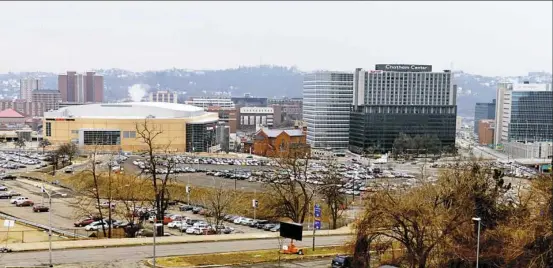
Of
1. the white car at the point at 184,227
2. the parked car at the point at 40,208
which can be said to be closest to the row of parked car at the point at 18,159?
the parked car at the point at 40,208

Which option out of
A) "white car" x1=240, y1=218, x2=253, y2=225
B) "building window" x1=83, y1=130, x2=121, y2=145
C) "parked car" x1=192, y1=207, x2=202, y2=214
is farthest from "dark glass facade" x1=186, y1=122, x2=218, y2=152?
"white car" x1=240, y1=218, x2=253, y2=225

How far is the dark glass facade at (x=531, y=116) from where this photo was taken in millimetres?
60750

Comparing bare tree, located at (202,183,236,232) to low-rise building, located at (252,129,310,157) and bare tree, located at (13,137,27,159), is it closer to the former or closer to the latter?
bare tree, located at (13,137,27,159)

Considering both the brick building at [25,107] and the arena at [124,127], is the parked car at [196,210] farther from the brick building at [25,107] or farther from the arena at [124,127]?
the brick building at [25,107]

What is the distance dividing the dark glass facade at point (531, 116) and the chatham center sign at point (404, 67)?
12231 millimetres

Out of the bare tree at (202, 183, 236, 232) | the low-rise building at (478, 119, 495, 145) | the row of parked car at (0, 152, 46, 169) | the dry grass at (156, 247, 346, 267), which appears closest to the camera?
the dry grass at (156, 247, 346, 267)

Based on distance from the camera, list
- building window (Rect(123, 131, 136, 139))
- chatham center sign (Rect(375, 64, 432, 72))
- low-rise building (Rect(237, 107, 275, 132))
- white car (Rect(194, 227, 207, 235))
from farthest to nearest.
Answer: low-rise building (Rect(237, 107, 275, 132)), chatham center sign (Rect(375, 64, 432, 72)), building window (Rect(123, 131, 136, 139)), white car (Rect(194, 227, 207, 235))

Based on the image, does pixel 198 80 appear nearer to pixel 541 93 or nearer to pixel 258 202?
pixel 541 93

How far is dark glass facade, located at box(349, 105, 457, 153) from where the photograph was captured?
172ft

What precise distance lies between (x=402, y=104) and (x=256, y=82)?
11523 cm

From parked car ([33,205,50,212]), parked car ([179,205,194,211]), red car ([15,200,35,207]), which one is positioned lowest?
parked car ([179,205,194,211])

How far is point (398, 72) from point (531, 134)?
16.8 meters

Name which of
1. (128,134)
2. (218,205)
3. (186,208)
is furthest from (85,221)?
(128,134)

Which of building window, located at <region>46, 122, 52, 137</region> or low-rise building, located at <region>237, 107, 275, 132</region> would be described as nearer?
building window, located at <region>46, 122, 52, 137</region>
